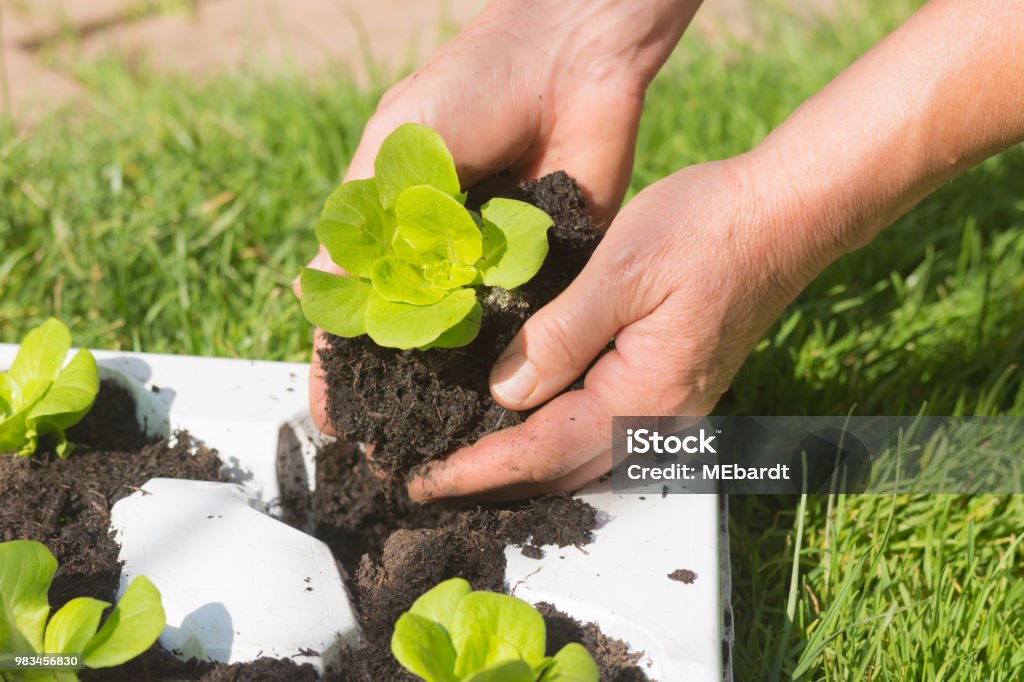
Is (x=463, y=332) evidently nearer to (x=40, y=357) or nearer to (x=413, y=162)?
(x=413, y=162)

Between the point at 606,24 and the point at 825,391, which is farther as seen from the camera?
the point at 825,391

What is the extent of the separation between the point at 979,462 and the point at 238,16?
3.29 meters

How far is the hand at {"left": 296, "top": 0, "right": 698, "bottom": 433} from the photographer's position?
138cm

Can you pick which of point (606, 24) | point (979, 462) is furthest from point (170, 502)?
point (979, 462)

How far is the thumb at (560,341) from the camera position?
1.18m

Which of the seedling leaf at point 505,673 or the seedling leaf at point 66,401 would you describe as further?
the seedling leaf at point 66,401

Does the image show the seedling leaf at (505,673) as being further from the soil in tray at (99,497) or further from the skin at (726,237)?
the skin at (726,237)

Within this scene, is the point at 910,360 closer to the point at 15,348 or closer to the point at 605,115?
the point at 605,115

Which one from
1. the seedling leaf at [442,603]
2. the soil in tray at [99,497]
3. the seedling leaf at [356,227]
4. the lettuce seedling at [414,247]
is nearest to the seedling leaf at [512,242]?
the lettuce seedling at [414,247]

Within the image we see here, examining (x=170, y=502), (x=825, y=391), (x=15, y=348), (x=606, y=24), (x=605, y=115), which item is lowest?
(x=825, y=391)

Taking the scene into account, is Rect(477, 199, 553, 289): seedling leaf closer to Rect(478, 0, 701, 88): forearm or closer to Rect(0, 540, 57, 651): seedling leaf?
Rect(478, 0, 701, 88): forearm

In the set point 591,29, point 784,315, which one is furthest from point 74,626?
point 784,315

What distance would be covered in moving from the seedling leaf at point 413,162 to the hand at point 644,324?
0.72 ft

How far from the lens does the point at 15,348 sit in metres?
1.46
